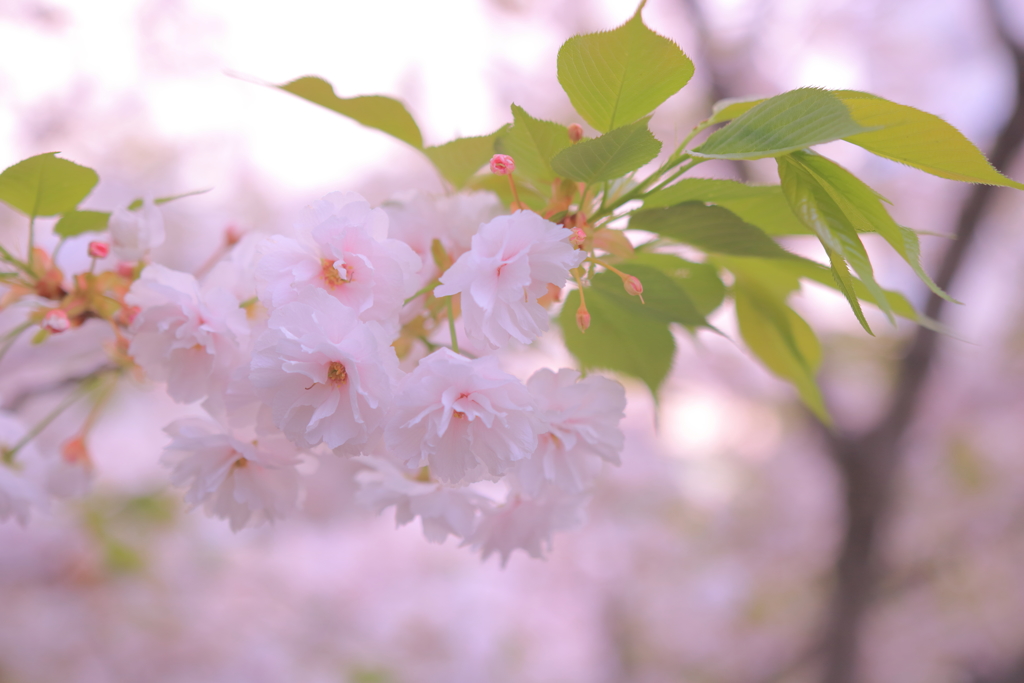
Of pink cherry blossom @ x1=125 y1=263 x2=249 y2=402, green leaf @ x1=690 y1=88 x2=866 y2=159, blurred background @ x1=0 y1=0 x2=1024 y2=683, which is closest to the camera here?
green leaf @ x1=690 y1=88 x2=866 y2=159

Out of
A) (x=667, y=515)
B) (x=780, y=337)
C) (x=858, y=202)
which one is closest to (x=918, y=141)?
(x=858, y=202)

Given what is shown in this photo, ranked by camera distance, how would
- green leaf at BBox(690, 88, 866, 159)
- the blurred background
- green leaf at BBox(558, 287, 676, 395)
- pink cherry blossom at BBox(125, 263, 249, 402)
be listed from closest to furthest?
green leaf at BBox(690, 88, 866, 159) → pink cherry blossom at BBox(125, 263, 249, 402) → green leaf at BBox(558, 287, 676, 395) → the blurred background

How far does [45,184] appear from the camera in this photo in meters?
0.48

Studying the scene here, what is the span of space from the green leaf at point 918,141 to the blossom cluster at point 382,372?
0.20 meters

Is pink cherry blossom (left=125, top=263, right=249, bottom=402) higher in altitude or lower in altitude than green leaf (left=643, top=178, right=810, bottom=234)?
lower

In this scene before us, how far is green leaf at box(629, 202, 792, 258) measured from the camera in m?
0.42

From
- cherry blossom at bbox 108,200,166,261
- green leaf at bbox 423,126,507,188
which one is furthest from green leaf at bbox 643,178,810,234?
cherry blossom at bbox 108,200,166,261

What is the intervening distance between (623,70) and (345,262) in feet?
0.73

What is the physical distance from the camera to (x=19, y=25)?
2572 mm

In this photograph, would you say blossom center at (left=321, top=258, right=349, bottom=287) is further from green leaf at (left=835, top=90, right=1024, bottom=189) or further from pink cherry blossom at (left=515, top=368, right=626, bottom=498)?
green leaf at (left=835, top=90, right=1024, bottom=189)

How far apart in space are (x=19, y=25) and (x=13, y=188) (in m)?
2.99

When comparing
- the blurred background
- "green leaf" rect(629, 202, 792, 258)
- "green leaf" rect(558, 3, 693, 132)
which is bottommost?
the blurred background

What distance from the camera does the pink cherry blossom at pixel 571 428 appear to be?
1.51 feet

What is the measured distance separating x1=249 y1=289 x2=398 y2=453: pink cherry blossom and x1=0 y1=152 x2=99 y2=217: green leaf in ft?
0.85
